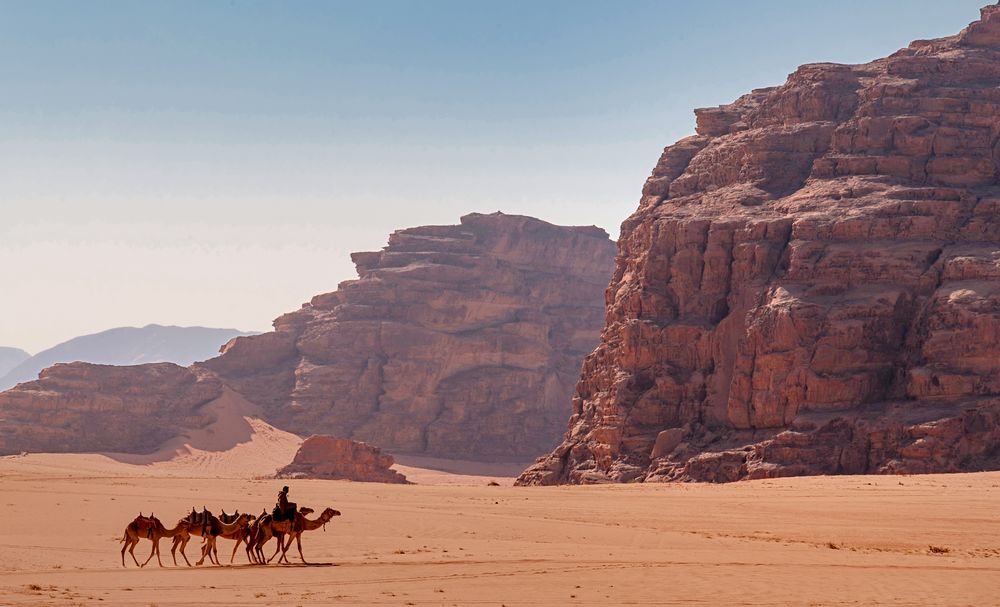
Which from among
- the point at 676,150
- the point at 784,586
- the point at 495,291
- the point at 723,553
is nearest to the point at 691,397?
the point at 676,150

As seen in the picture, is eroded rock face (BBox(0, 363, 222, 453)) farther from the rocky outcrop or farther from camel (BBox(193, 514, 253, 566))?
camel (BBox(193, 514, 253, 566))

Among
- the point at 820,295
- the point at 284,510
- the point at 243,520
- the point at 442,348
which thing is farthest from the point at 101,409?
the point at 284,510

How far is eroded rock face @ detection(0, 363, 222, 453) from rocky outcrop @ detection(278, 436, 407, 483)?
1760 centimetres

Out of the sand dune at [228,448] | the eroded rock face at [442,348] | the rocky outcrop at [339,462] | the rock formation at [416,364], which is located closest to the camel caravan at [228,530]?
the rocky outcrop at [339,462]

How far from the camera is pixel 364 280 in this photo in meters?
95.9

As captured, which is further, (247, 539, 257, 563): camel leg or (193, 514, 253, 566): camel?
(247, 539, 257, 563): camel leg

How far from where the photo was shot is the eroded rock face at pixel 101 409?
7319cm

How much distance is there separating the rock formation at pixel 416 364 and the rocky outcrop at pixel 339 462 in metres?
17.9

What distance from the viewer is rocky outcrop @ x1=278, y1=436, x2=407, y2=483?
62.4 meters

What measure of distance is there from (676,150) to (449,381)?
104 feet

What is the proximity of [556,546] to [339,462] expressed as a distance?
1577 inches

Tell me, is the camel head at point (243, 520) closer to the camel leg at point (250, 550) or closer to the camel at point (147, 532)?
the camel leg at point (250, 550)

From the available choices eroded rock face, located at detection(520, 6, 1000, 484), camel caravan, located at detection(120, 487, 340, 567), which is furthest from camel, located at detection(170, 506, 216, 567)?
eroded rock face, located at detection(520, 6, 1000, 484)

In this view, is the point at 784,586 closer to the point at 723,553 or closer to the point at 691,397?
the point at 723,553
